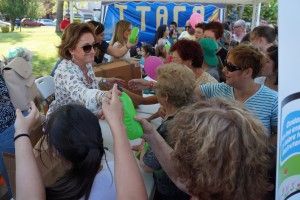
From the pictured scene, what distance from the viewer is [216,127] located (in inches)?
40.6

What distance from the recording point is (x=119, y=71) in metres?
2.98

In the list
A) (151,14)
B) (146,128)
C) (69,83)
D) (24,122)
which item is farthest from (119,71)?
(151,14)

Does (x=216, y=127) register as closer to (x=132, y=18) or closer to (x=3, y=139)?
(x=3, y=139)

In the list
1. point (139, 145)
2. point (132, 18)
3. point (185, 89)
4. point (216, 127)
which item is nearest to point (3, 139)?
point (139, 145)

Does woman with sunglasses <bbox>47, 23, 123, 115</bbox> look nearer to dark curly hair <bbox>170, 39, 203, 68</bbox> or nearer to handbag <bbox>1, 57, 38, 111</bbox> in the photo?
handbag <bbox>1, 57, 38, 111</bbox>

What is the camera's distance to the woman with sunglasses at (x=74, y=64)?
90.9 inches

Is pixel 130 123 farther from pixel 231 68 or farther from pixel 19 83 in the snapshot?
pixel 19 83

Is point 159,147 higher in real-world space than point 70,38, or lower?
lower

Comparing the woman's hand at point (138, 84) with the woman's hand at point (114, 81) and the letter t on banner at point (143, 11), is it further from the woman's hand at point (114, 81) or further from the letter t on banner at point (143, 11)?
the letter t on banner at point (143, 11)

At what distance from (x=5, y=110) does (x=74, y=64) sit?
0.57 metres

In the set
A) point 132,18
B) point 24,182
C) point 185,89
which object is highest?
point 132,18

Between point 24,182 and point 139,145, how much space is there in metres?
0.98

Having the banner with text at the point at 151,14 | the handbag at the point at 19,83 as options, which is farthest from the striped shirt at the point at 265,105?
the banner with text at the point at 151,14

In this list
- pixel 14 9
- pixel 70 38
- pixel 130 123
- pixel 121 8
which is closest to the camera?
pixel 130 123
